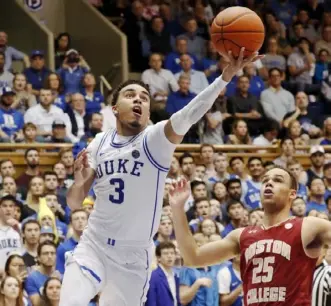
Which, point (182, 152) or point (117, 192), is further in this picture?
point (182, 152)

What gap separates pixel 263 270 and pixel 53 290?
148 inches

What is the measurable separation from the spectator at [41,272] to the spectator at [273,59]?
791cm

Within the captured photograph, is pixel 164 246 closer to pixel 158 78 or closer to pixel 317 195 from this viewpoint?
pixel 317 195

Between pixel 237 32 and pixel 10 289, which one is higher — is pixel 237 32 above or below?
above

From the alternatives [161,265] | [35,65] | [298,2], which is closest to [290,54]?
[298,2]

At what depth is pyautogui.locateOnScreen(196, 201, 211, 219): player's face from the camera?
12312 millimetres

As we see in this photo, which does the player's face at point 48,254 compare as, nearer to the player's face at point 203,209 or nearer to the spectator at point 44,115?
the player's face at point 203,209

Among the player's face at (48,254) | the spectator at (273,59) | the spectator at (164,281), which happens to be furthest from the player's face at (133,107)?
the spectator at (273,59)

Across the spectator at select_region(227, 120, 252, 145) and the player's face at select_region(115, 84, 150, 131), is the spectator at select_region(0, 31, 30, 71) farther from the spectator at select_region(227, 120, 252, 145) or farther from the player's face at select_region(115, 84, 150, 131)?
the player's face at select_region(115, 84, 150, 131)

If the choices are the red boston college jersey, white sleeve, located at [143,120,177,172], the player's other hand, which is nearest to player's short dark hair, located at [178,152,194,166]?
white sleeve, located at [143,120,177,172]

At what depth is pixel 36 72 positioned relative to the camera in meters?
14.9

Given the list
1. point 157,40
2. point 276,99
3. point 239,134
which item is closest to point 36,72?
point 157,40

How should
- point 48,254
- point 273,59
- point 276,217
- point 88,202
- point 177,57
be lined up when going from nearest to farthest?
point 276,217 < point 48,254 < point 88,202 < point 177,57 < point 273,59

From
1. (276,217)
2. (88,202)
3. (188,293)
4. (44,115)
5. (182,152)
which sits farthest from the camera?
(182,152)
